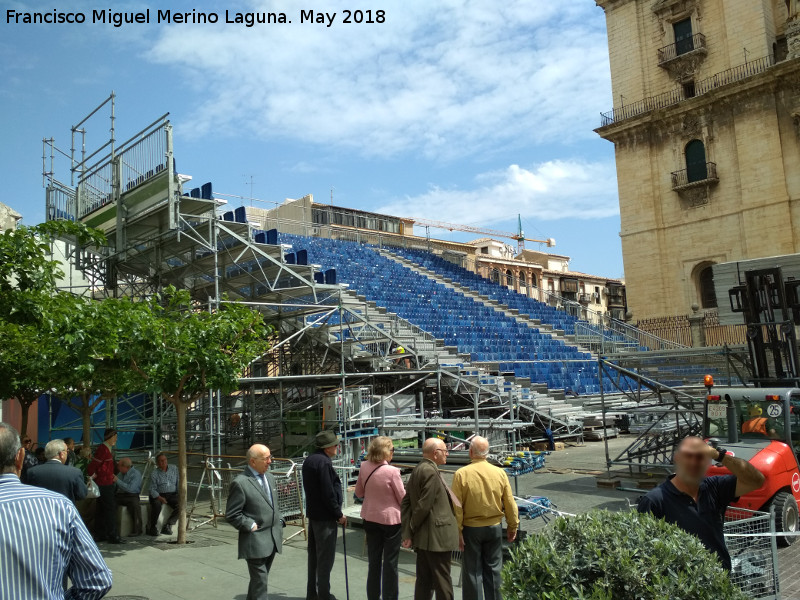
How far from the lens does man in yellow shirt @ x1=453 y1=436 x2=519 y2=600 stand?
20.0 feet

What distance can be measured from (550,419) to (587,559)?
17224mm

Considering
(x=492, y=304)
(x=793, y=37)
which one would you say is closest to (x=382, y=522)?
(x=492, y=304)

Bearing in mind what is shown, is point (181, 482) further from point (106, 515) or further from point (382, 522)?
point (382, 522)

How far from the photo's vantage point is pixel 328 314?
17125 millimetres

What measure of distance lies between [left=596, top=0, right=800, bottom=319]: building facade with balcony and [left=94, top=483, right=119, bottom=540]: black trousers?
28639mm

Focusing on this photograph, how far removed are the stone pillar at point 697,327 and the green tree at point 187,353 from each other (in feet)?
77.9

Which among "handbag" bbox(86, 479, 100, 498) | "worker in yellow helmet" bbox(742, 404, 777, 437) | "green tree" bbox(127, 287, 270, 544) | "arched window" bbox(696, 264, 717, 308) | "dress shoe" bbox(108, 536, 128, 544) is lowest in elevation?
"dress shoe" bbox(108, 536, 128, 544)

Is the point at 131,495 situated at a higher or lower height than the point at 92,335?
lower

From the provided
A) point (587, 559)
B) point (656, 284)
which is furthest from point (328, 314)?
point (656, 284)

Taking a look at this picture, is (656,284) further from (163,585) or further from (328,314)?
(163,585)

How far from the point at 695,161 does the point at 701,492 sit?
3232 cm

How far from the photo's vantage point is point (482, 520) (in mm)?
6113

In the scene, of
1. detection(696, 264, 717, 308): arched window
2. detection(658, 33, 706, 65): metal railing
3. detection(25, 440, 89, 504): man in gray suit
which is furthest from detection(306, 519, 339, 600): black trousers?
detection(658, 33, 706, 65): metal railing

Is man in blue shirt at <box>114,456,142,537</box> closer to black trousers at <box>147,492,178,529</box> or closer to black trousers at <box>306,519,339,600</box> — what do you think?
black trousers at <box>147,492,178,529</box>
